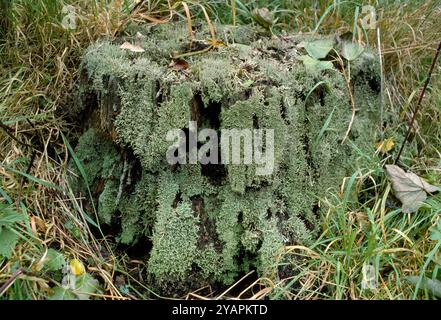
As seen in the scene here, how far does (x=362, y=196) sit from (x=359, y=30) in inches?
27.6

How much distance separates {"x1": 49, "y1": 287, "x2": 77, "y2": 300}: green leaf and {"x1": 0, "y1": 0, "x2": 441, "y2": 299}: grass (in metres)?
0.03

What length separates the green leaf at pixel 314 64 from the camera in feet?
6.71

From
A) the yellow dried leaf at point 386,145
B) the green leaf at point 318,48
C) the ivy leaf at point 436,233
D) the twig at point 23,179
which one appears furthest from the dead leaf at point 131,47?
the ivy leaf at point 436,233

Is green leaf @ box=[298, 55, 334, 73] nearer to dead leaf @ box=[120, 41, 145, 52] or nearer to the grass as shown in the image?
the grass

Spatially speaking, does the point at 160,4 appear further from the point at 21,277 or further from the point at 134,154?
the point at 21,277

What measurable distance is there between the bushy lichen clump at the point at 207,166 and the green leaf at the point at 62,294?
0.30m

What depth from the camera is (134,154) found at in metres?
1.94

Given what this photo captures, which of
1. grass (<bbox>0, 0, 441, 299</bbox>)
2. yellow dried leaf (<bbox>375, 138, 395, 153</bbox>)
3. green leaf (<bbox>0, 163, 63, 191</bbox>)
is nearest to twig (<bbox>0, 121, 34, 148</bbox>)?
grass (<bbox>0, 0, 441, 299</bbox>)

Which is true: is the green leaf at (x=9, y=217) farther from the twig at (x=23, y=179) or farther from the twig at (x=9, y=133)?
the twig at (x=9, y=133)

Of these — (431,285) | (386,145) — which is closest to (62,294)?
(431,285)

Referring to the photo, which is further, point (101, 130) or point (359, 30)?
point (359, 30)

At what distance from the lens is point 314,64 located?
2064 mm

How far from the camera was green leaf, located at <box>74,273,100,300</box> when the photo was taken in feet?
5.51
